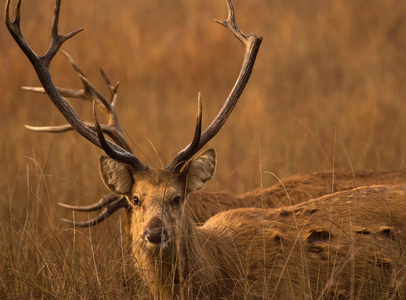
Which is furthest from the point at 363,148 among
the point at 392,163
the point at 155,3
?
the point at 155,3

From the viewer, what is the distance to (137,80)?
11695mm

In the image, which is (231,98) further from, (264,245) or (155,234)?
(155,234)

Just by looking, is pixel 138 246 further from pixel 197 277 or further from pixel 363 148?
pixel 363 148

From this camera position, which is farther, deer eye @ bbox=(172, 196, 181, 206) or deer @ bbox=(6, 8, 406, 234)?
deer @ bbox=(6, 8, 406, 234)

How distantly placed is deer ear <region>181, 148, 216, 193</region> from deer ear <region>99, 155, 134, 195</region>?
1.29 ft

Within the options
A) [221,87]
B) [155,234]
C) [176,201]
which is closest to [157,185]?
[176,201]

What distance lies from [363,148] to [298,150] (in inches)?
35.2

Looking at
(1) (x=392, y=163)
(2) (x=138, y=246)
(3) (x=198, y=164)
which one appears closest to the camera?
(2) (x=138, y=246)

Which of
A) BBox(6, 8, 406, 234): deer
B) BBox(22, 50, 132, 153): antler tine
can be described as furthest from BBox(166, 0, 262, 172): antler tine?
BBox(22, 50, 132, 153): antler tine

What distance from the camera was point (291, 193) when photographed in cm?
610

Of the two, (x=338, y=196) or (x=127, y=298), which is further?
(x=338, y=196)

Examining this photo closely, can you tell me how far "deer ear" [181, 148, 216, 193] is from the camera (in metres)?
4.33

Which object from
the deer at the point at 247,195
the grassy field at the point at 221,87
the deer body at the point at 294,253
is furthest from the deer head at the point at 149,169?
the grassy field at the point at 221,87

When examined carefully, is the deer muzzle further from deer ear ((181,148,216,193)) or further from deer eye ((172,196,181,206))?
deer ear ((181,148,216,193))
